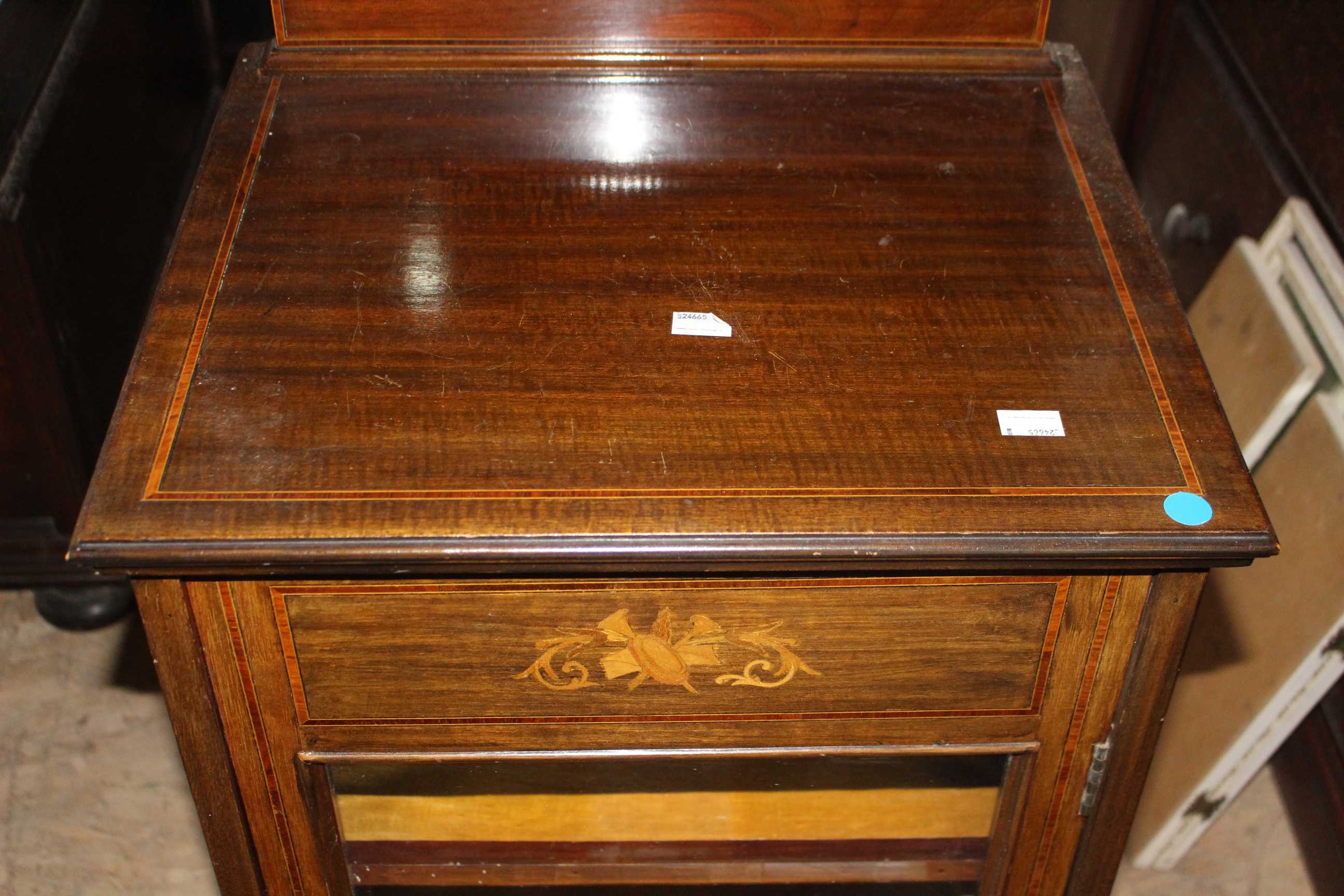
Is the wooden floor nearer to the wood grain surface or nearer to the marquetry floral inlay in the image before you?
the marquetry floral inlay

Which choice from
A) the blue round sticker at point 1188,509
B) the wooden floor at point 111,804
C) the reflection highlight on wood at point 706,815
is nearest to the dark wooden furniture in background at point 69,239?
the wooden floor at point 111,804

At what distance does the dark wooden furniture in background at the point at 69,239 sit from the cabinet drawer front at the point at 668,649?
0.61 metres

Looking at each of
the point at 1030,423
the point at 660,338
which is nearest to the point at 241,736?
the point at 660,338

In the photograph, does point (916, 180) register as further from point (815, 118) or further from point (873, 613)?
point (873, 613)

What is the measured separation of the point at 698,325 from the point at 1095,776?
0.46 metres

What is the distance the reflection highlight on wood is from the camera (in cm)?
129

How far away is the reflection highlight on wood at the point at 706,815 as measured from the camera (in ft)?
4.23

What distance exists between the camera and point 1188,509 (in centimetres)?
91

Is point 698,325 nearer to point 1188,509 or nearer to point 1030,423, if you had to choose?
point 1030,423

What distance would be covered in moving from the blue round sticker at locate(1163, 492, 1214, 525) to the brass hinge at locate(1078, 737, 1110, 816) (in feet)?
0.72

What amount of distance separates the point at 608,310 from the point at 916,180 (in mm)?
300

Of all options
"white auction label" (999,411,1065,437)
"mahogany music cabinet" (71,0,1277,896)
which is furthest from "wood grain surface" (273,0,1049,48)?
"white auction label" (999,411,1065,437)

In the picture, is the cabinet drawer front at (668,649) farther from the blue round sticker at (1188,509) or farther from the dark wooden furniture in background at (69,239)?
the dark wooden furniture in background at (69,239)

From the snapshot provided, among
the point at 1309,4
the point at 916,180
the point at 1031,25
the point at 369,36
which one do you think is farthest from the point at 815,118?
the point at 1309,4
